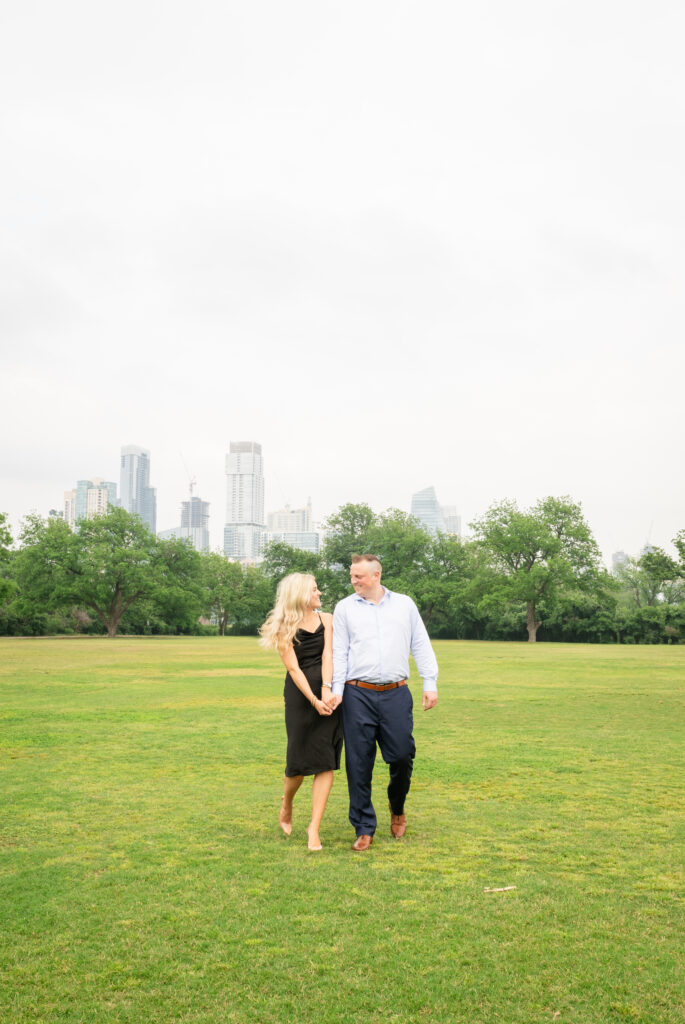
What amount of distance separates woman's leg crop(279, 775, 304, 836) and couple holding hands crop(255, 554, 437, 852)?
7cm

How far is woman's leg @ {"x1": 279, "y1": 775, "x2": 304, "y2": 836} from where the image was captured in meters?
6.26

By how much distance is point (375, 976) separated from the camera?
147 inches

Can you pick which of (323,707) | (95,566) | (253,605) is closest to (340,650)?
(323,707)

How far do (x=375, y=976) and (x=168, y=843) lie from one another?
9.03ft

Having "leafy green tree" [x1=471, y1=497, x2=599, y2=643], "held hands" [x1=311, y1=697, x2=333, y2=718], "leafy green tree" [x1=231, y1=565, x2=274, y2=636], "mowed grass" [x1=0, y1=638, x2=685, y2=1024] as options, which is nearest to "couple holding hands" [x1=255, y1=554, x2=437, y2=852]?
"held hands" [x1=311, y1=697, x2=333, y2=718]

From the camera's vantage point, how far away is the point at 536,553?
64.1 meters

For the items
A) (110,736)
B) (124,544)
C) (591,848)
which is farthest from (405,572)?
Answer: (591,848)

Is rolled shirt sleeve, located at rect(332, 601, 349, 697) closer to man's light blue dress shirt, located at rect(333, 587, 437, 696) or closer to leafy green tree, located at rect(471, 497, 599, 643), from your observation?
man's light blue dress shirt, located at rect(333, 587, 437, 696)

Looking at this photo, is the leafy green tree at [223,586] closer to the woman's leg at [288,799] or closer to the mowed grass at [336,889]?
the mowed grass at [336,889]

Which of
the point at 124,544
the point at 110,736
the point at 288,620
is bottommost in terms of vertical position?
the point at 110,736

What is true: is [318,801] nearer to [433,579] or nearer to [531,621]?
[531,621]

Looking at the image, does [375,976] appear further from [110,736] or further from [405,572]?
[405,572]

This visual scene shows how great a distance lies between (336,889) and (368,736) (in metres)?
1.22

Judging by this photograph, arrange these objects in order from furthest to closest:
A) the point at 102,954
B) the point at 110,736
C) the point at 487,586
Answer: the point at 487,586 < the point at 110,736 < the point at 102,954
